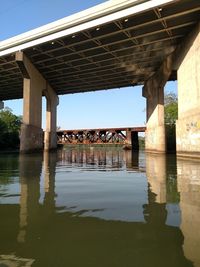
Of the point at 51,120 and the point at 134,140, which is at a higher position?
the point at 51,120

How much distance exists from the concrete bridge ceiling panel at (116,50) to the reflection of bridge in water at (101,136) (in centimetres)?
1799

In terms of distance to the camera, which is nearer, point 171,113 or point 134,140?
point 171,113

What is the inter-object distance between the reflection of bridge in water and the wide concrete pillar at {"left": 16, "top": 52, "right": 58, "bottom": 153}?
27615mm

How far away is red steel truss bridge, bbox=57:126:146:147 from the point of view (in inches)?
2970

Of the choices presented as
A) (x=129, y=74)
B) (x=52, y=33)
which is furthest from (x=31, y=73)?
(x=129, y=74)

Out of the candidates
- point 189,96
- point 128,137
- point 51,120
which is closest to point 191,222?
point 189,96

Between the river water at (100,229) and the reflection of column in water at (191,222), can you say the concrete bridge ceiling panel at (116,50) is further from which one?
the river water at (100,229)

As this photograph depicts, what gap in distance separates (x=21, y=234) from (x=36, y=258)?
1187 mm

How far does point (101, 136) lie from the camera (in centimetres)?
8188

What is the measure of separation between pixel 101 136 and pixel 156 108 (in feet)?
106

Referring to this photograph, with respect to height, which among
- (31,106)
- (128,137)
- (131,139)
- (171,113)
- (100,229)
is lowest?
(100,229)

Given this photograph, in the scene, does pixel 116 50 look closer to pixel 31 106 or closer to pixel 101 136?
pixel 31 106

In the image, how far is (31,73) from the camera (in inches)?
1816

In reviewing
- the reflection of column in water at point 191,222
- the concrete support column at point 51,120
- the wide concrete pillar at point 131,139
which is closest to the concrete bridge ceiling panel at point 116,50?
the concrete support column at point 51,120
